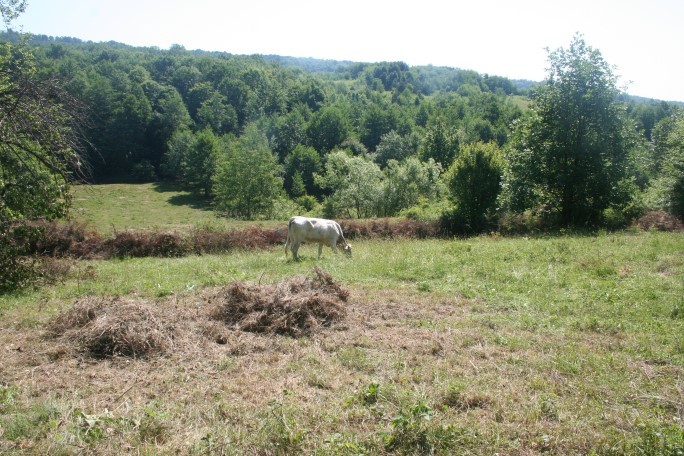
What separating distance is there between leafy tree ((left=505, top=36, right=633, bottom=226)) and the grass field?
511 inches

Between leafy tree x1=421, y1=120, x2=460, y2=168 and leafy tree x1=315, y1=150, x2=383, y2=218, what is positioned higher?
leafy tree x1=421, y1=120, x2=460, y2=168

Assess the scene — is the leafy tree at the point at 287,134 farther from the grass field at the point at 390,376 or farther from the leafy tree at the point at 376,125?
the grass field at the point at 390,376

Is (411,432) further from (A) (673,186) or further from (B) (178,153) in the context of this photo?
(B) (178,153)

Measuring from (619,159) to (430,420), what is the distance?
23558mm

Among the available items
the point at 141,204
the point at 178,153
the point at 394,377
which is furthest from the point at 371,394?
the point at 178,153

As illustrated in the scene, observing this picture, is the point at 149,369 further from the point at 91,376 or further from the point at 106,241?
the point at 106,241

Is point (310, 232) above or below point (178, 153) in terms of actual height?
above

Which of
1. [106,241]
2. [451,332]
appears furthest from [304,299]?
[106,241]

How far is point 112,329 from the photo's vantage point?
802 centimetres

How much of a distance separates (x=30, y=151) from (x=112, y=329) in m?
4.84

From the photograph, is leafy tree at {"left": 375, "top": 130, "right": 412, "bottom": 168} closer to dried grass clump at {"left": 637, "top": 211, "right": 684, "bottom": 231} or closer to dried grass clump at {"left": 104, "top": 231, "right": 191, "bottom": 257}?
dried grass clump at {"left": 637, "top": 211, "right": 684, "bottom": 231}

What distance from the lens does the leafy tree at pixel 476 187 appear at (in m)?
28.6

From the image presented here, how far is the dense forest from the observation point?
24.8 meters

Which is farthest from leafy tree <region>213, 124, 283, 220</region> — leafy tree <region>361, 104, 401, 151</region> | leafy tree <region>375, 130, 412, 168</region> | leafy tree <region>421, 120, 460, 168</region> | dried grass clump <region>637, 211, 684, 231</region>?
leafy tree <region>361, 104, 401, 151</region>
